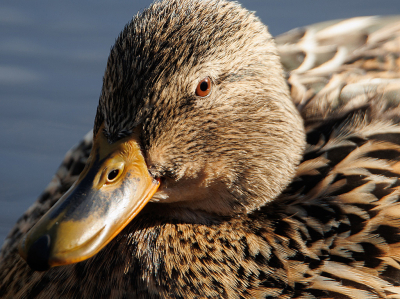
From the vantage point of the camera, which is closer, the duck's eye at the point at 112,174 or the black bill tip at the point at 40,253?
the black bill tip at the point at 40,253

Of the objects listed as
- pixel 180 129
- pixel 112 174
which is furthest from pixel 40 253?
pixel 180 129

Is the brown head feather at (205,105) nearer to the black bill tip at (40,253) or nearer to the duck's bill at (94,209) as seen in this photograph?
the duck's bill at (94,209)

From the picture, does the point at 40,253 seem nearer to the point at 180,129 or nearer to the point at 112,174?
the point at 112,174

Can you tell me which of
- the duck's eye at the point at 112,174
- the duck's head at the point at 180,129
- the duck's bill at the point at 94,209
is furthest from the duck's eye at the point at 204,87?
the duck's eye at the point at 112,174

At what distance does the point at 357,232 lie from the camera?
2400 millimetres

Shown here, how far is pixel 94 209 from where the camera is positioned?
202cm

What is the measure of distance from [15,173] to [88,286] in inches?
74.6

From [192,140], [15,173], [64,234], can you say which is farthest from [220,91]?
[15,173]

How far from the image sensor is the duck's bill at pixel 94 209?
1965 millimetres

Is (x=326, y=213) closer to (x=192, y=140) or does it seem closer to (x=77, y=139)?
(x=192, y=140)

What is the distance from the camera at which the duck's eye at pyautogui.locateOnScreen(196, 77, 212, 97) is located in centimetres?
215

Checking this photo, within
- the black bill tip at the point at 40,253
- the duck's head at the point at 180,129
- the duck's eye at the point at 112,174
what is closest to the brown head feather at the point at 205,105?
the duck's head at the point at 180,129

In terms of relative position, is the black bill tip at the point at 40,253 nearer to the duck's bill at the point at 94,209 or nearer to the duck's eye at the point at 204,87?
the duck's bill at the point at 94,209

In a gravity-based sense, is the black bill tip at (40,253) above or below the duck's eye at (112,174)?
below
